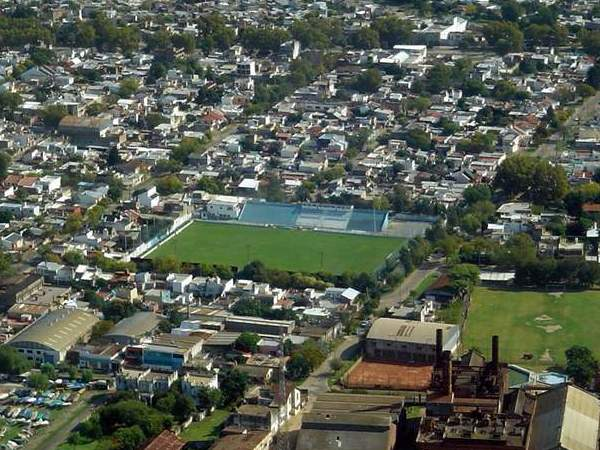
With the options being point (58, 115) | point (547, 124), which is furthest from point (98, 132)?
point (547, 124)

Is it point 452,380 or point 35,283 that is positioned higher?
point 452,380

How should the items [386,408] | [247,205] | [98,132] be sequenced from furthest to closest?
[98,132]
[247,205]
[386,408]

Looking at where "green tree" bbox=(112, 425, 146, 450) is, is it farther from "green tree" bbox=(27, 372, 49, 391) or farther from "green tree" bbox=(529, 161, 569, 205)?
"green tree" bbox=(529, 161, 569, 205)

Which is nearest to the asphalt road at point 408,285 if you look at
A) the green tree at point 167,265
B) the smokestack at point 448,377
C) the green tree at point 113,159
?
the green tree at point 167,265

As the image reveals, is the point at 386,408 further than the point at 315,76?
No

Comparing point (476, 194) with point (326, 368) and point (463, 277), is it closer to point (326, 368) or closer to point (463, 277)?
point (463, 277)

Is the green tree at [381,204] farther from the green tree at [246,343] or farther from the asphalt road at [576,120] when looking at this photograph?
the green tree at [246,343]

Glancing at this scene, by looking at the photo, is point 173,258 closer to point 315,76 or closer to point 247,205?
point 247,205
